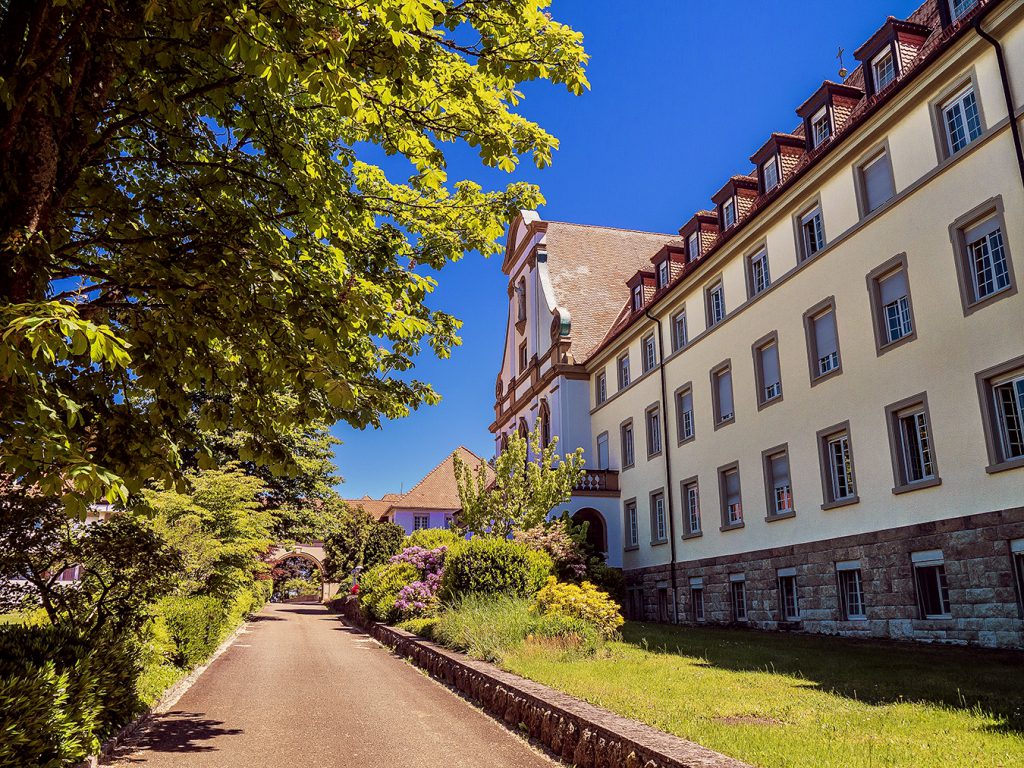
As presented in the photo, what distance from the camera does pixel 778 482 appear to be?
21078 mm

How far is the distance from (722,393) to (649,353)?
5.85m

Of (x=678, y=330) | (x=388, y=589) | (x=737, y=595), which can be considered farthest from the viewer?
(x=678, y=330)

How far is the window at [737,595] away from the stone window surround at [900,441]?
7.07m

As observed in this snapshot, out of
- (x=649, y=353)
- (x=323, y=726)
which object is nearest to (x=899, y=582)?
(x=323, y=726)

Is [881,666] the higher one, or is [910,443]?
[910,443]

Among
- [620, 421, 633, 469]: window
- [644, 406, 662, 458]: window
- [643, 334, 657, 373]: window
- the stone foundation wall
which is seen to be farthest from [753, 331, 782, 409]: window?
[620, 421, 633, 469]: window

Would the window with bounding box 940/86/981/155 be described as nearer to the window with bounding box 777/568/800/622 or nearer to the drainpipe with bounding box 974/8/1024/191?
the drainpipe with bounding box 974/8/1024/191

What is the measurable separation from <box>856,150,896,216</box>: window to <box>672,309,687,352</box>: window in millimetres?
9702

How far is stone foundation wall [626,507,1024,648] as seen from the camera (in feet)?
43.5

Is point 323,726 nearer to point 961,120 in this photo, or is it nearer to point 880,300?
point 880,300

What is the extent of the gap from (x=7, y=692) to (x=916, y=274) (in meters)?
16.7

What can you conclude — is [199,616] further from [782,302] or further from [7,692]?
[782,302]

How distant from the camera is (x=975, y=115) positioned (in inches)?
585

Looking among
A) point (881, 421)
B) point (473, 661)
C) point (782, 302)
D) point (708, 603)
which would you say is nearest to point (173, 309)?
point (473, 661)
